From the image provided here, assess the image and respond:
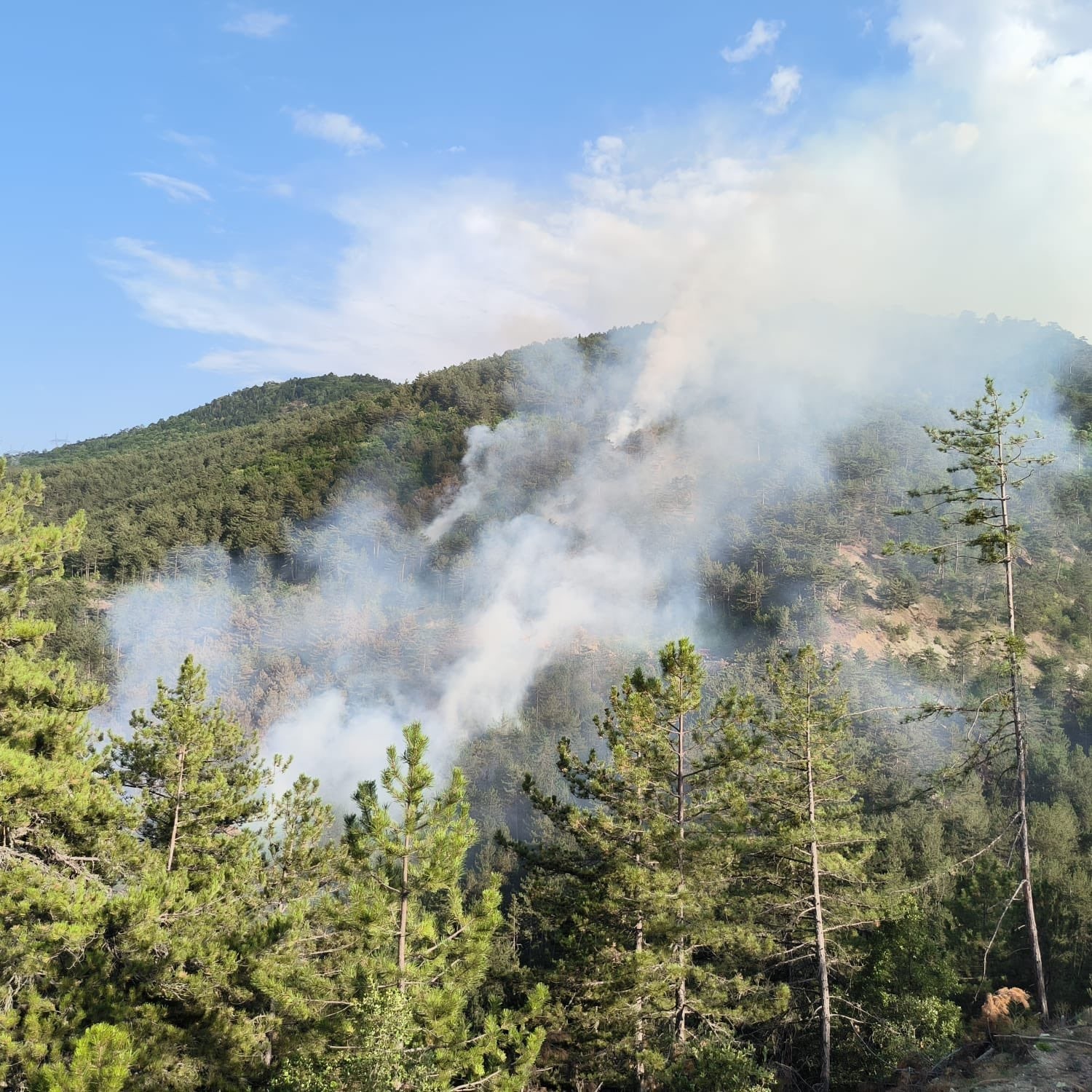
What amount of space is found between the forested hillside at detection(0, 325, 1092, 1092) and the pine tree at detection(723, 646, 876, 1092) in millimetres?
98

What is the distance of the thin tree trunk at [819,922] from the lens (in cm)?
1294

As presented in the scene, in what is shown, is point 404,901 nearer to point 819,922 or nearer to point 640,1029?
point 640,1029

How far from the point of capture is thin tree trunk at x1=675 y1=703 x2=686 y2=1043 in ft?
41.3

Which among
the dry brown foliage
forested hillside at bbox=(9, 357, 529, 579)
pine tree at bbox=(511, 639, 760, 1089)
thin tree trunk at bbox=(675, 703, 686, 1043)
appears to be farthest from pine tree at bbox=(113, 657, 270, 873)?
forested hillside at bbox=(9, 357, 529, 579)

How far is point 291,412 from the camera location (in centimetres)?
16075

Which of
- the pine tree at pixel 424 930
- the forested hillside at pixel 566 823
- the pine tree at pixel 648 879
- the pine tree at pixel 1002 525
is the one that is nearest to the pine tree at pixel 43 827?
the forested hillside at pixel 566 823

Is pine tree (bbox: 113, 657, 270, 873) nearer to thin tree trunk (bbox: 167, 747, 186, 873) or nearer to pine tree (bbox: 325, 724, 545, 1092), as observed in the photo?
thin tree trunk (bbox: 167, 747, 186, 873)

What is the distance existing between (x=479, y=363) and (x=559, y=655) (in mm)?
84513

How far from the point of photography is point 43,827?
35.0 ft

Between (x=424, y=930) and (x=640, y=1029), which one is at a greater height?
(x=424, y=930)

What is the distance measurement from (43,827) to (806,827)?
12835mm

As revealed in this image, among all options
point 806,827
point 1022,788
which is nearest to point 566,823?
point 806,827

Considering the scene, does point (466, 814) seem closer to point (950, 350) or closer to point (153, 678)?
point (153, 678)

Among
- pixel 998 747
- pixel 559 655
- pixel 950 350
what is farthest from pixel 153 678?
pixel 950 350
